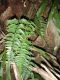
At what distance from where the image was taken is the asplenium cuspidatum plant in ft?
6.21

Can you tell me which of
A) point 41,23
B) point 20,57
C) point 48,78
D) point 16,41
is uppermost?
point 41,23

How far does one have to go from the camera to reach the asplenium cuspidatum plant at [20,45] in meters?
1.89

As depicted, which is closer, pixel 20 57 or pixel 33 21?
pixel 20 57

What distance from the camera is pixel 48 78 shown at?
6.82ft

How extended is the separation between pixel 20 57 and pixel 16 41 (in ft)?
0.51

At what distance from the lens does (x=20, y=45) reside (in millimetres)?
1941

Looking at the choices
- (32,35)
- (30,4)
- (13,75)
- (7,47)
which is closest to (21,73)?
(13,75)

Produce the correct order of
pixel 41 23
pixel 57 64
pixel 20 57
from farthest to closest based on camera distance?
pixel 57 64 → pixel 41 23 → pixel 20 57

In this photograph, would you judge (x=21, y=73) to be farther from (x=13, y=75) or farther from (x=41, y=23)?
(x=41, y=23)

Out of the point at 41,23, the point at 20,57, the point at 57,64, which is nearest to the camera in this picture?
the point at 20,57

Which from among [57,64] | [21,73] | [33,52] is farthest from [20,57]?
[57,64]

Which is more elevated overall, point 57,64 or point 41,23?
point 41,23

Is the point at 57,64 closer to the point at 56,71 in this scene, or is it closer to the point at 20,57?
the point at 56,71

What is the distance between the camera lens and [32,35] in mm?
2145
